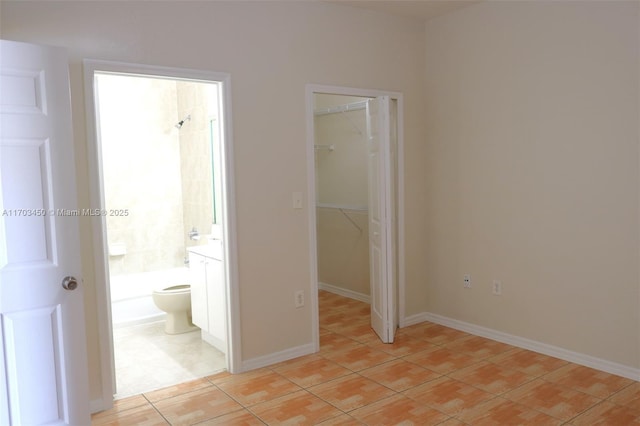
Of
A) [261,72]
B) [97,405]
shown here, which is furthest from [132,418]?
[261,72]

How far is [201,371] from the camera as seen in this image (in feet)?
11.8

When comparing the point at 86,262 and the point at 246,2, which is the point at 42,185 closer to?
the point at 86,262

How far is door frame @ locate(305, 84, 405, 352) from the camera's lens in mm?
3816

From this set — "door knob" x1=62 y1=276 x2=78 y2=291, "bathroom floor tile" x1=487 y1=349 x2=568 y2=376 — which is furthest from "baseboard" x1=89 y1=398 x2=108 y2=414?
"bathroom floor tile" x1=487 y1=349 x2=568 y2=376

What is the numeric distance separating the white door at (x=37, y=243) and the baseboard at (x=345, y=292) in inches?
129

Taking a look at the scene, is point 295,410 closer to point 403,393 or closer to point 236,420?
point 236,420

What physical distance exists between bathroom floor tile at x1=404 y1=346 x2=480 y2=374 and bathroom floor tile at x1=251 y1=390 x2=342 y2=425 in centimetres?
93

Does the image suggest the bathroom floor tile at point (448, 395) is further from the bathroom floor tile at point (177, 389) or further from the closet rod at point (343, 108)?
the closet rod at point (343, 108)

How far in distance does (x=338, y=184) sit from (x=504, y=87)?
2.23 metres

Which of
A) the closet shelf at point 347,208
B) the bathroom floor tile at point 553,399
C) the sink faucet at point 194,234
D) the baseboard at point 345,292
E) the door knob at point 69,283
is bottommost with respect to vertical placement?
the bathroom floor tile at point 553,399

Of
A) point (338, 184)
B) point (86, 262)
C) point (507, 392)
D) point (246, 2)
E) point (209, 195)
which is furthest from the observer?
point (338, 184)

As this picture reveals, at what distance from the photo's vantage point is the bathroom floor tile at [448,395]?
295 cm

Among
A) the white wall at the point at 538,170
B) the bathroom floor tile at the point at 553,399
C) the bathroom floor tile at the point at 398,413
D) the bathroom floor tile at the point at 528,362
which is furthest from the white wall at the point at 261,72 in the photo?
the bathroom floor tile at the point at 553,399

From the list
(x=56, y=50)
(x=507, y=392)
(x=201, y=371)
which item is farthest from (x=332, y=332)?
(x=56, y=50)
